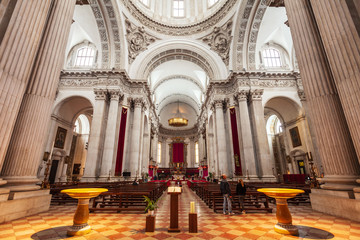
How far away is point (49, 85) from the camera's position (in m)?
5.44

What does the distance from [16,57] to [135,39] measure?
14.1m

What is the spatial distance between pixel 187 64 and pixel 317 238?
21.6m

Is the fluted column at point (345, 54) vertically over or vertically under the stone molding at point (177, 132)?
under

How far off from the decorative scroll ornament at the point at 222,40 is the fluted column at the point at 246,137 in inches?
189

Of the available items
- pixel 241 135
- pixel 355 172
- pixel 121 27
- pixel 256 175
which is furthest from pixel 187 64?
pixel 355 172

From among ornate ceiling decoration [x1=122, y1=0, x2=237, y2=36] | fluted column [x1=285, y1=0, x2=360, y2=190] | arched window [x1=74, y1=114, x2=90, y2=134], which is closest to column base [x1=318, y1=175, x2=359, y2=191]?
fluted column [x1=285, y1=0, x2=360, y2=190]

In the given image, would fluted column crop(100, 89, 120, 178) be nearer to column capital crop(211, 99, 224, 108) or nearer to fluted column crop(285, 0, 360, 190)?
column capital crop(211, 99, 224, 108)

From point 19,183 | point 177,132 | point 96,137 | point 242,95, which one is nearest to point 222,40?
point 242,95

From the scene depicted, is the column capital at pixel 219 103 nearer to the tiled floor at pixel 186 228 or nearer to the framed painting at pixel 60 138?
the tiled floor at pixel 186 228

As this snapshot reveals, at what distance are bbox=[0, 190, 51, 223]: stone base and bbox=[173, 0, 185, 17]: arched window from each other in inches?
864

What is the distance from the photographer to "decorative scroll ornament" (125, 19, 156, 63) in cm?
1624

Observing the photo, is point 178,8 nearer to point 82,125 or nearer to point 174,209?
point 82,125

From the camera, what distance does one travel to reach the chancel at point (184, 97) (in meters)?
4.33

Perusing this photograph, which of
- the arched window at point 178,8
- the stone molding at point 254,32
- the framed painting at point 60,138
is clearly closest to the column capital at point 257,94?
the stone molding at point 254,32
